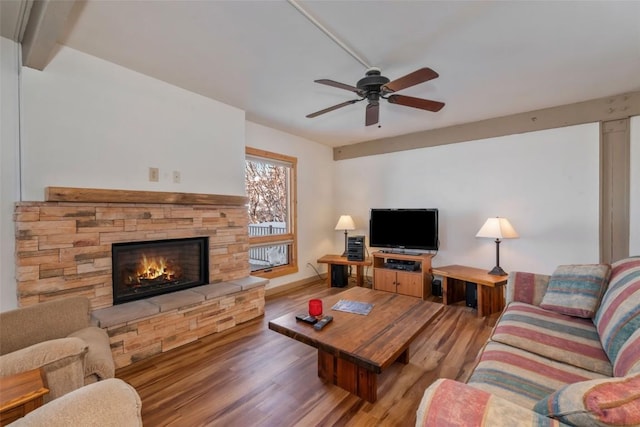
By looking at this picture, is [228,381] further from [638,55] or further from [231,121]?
[638,55]

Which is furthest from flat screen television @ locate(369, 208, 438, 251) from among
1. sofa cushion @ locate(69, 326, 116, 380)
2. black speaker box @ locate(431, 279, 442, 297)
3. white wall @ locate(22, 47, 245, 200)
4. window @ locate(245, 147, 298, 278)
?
sofa cushion @ locate(69, 326, 116, 380)

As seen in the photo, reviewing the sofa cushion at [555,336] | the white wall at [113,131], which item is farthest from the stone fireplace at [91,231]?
the sofa cushion at [555,336]

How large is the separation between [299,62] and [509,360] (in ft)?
8.33

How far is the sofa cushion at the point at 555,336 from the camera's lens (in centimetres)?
145

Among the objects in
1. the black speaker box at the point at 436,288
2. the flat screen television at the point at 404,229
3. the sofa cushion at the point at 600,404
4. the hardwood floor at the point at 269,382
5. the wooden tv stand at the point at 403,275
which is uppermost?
the flat screen television at the point at 404,229

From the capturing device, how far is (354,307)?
2.37 meters

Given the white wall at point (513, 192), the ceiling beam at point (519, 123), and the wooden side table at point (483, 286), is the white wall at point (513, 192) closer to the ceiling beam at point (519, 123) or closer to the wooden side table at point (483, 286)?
the ceiling beam at point (519, 123)

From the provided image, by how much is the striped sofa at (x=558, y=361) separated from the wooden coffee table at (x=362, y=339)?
0.46m

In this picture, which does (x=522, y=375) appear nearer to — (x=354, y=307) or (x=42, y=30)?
(x=354, y=307)

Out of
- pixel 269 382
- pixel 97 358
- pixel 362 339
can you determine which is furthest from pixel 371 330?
pixel 97 358

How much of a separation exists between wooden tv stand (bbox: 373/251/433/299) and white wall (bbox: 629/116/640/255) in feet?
6.88

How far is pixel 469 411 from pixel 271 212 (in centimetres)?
380

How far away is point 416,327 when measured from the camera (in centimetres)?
198

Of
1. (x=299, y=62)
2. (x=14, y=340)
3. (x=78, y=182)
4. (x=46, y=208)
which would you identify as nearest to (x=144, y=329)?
(x=14, y=340)
